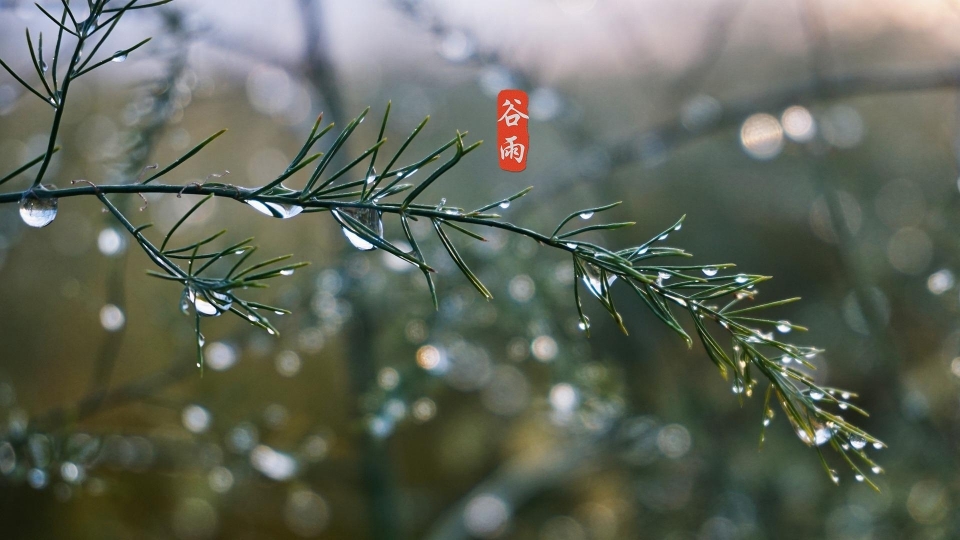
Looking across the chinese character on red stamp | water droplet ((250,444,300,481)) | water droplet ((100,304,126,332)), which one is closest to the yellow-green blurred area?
water droplet ((250,444,300,481))

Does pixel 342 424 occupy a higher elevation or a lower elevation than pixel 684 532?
higher

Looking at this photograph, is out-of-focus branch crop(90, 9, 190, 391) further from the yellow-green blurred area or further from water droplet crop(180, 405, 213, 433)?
water droplet crop(180, 405, 213, 433)

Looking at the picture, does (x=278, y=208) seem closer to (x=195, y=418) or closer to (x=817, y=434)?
(x=817, y=434)

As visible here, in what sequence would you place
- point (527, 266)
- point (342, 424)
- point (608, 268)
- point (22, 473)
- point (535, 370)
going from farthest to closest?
point (535, 370), point (342, 424), point (527, 266), point (22, 473), point (608, 268)

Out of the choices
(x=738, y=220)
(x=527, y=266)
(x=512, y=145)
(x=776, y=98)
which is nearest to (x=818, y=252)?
(x=738, y=220)

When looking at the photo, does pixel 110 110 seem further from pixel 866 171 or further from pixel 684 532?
pixel 866 171
